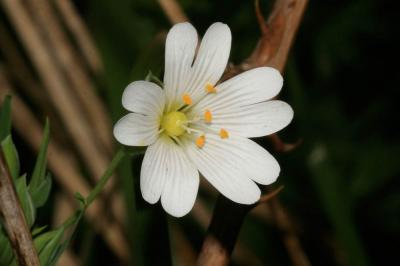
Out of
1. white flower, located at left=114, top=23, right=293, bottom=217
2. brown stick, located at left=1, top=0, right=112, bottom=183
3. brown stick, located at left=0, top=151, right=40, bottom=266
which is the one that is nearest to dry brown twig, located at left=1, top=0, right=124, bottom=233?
brown stick, located at left=1, top=0, right=112, bottom=183

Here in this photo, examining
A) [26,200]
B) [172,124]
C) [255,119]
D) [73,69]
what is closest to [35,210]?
[26,200]

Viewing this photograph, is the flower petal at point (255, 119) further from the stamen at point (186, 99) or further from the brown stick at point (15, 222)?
the brown stick at point (15, 222)

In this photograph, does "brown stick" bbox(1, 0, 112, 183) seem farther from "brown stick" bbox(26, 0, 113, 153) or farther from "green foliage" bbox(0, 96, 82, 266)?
"green foliage" bbox(0, 96, 82, 266)

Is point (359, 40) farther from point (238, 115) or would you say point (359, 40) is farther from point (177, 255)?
point (238, 115)

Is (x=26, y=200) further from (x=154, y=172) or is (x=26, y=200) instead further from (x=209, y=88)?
(x=209, y=88)

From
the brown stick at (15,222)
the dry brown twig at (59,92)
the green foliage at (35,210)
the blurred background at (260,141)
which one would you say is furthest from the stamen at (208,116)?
the dry brown twig at (59,92)

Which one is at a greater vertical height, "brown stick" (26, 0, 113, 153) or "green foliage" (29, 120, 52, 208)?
"green foliage" (29, 120, 52, 208)
